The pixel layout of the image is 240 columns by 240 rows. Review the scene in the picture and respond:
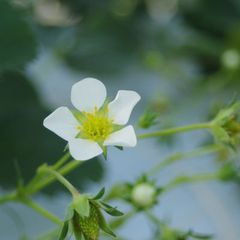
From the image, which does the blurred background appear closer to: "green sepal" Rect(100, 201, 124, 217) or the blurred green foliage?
the blurred green foliage

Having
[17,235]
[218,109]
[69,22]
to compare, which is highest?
[218,109]

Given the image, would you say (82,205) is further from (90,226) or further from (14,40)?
(14,40)

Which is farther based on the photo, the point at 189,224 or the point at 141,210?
the point at 189,224

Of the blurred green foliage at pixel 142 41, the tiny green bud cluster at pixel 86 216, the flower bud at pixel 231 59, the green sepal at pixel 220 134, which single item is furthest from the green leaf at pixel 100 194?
the flower bud at pixel 231 59

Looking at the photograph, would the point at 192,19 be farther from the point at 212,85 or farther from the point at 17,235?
the point at 17,235

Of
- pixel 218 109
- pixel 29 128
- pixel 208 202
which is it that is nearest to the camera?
pixel 218 109

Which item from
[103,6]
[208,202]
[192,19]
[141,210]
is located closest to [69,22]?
[103,6]

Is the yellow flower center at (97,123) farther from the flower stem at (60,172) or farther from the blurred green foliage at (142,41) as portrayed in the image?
the blurred green foliage at (142,41)
